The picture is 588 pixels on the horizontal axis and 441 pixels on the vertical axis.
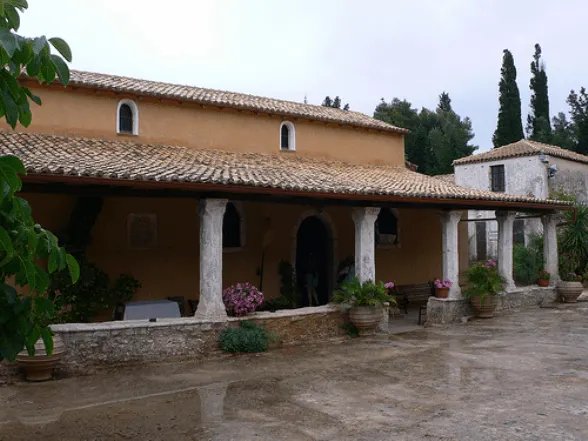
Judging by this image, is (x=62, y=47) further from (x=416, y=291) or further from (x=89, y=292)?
(x=416, y=291)

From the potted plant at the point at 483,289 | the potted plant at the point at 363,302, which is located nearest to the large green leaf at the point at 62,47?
the potted plant at the point at 363,302

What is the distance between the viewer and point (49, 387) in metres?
7.66

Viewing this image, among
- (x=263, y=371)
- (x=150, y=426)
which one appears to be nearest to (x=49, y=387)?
(x=150, y=426)

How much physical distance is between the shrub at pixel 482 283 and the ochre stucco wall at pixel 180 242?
2.62m

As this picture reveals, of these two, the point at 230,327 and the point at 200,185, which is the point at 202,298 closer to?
the point at 230,327

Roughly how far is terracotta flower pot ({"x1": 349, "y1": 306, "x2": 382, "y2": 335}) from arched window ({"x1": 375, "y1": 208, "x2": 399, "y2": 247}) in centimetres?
470

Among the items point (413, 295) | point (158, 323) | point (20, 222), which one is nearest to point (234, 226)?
point (158, 323)

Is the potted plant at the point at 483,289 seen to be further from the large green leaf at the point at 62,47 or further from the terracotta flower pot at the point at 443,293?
the large green leaf at the point at 62,47

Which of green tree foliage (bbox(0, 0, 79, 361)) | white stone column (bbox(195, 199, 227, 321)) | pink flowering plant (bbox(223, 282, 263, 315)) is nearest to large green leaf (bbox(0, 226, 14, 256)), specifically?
green tree foliage (bbox(0, 0, 79, 361))

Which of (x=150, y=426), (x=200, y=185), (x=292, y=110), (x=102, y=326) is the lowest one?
(x=150, y=426)

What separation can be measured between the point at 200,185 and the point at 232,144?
538 cm

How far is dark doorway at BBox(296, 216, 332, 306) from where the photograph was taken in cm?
1439

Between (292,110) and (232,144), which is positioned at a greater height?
(292,110)

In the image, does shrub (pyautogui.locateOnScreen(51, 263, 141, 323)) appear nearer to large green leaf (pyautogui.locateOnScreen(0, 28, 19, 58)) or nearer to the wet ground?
the wet ground
